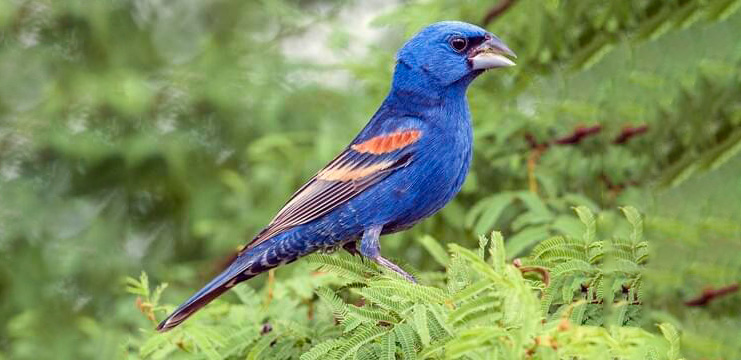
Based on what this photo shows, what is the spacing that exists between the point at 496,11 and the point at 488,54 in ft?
5.06

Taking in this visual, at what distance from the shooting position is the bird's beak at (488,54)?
4188 mm

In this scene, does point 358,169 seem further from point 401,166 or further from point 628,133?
point 628,133

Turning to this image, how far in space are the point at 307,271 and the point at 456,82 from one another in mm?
1166

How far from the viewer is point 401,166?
4.30 m

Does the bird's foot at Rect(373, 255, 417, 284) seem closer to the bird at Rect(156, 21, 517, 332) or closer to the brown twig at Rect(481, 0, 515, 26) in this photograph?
the bird at Rect(156, 21, 517, 332)

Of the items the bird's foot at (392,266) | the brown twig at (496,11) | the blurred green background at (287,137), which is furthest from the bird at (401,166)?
the brown twig at (496,11)

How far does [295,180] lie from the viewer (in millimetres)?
6723

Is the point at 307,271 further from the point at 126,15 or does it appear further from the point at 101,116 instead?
the point at 126,15

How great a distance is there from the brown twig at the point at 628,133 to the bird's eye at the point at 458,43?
1.24 metres

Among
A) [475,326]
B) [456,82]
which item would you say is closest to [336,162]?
[456,82]

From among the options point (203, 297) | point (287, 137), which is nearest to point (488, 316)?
point (203, 297)

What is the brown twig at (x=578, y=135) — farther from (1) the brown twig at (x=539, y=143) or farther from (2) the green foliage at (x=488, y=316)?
(2) the green foliage at (x=488, y=316)

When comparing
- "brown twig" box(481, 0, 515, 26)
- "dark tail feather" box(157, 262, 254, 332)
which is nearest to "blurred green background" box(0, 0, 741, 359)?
"brown twig" box(481, 0, 515, 26)

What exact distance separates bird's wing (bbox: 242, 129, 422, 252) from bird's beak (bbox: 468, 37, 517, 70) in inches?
14.0
